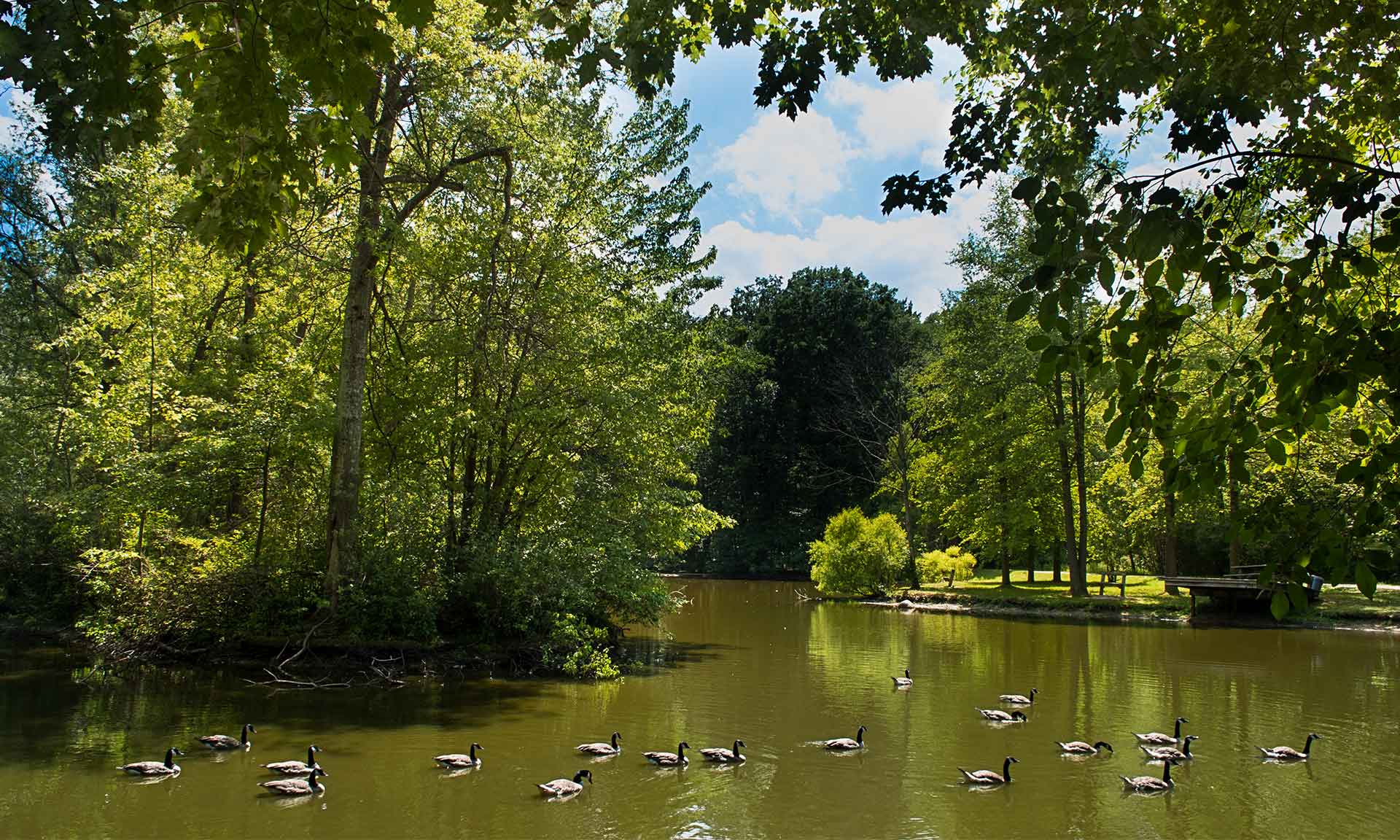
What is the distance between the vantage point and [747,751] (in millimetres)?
11320

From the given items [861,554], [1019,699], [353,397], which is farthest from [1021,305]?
[861,554]

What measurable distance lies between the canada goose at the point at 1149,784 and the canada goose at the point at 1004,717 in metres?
2.93

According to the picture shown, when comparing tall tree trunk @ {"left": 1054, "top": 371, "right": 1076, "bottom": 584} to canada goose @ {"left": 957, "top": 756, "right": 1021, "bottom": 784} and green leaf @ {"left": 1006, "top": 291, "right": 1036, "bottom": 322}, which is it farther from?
green leaf @ {"left": 1006, "top": 291, "right": 1036, "bottom": 322}

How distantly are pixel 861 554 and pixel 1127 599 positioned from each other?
9.59m

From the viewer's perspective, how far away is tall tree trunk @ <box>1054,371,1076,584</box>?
2986cm

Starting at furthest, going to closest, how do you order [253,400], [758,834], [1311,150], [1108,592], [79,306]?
[1108,592] → [79,306] → [253,400] → [758,834] → [1311,150]

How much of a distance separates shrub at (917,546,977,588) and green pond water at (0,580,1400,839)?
15.6m

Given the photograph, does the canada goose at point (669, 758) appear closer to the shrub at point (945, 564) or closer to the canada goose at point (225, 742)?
the canada goose at point (225, 742)

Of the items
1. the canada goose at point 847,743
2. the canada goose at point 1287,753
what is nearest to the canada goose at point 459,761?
the canada goose at point 847,743

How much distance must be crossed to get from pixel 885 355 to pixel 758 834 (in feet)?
145

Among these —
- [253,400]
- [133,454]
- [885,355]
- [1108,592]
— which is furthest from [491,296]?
[885,355]

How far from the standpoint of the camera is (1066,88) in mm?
3996

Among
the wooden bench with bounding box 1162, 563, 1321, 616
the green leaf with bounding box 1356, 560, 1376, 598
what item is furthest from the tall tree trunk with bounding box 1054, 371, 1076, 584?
the green leaf with bounding box 1356, 560, 1376, 598

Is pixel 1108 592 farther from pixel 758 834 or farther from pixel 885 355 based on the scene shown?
pixel 758 834
